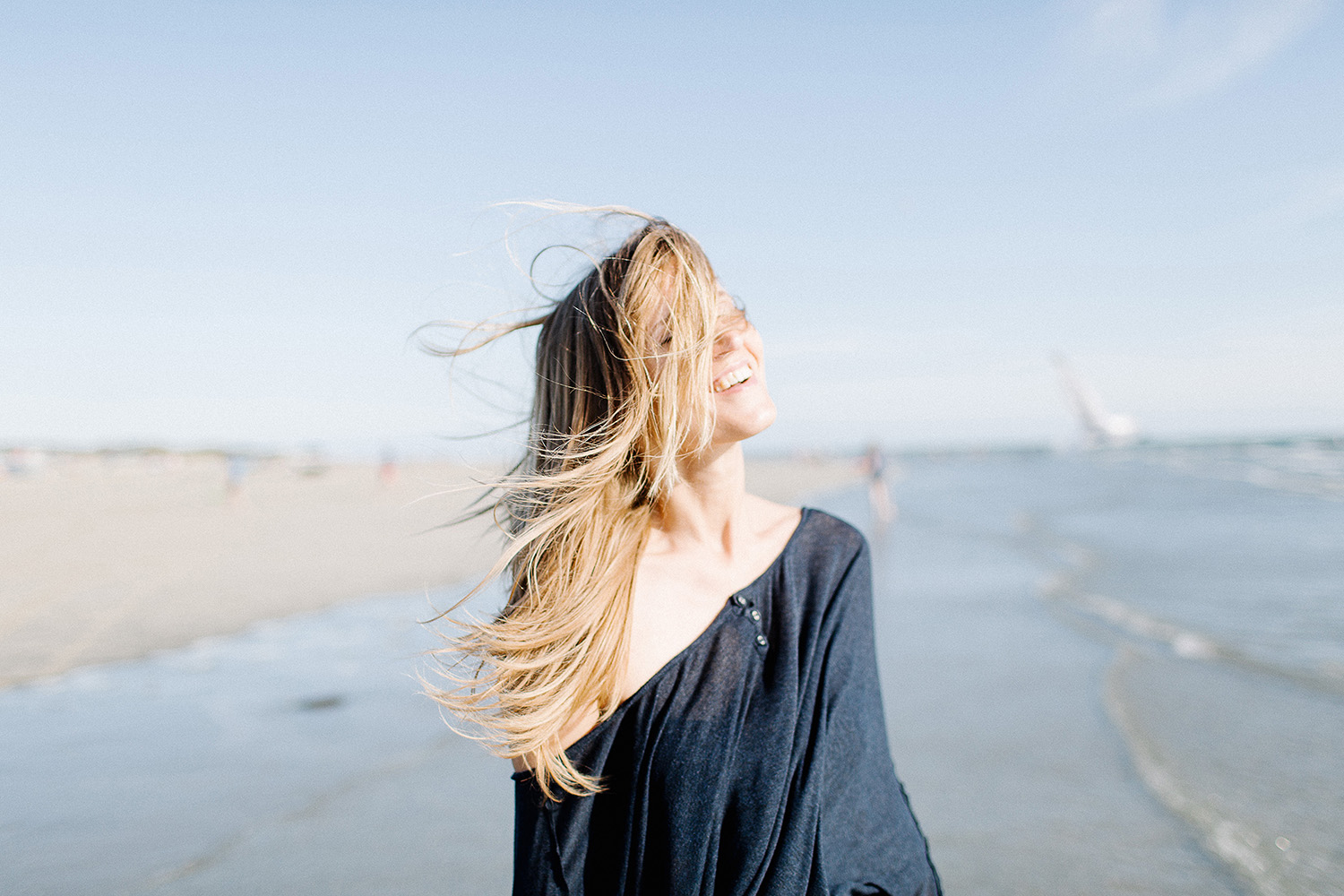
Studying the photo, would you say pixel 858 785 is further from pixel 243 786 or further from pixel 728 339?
pixel 243 786

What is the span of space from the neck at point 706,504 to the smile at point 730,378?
158 mm

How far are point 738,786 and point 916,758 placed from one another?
321cm

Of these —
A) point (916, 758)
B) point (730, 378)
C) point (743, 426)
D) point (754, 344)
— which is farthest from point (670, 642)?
point (916, 758)

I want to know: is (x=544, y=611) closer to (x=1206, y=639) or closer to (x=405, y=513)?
(x=1206, y=639)

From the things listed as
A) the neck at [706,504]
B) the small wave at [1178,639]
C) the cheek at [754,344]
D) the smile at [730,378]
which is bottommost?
the small wave at [1178,639]

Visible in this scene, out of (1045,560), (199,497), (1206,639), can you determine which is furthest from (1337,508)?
(199,497)

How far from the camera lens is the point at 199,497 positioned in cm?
2530

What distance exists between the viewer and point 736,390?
1844 mm

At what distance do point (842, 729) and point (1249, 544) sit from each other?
13.8 meters

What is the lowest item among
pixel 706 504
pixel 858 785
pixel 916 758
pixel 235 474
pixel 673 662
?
pixel 235 474

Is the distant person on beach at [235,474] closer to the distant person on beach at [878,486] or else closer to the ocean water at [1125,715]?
the distant person on beach at [878,486]

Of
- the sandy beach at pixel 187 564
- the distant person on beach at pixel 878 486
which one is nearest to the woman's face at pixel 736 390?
the sandy beach at pixel 187 564

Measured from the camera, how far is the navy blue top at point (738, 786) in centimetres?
157

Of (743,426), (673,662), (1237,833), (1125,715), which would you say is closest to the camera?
(673,662)
